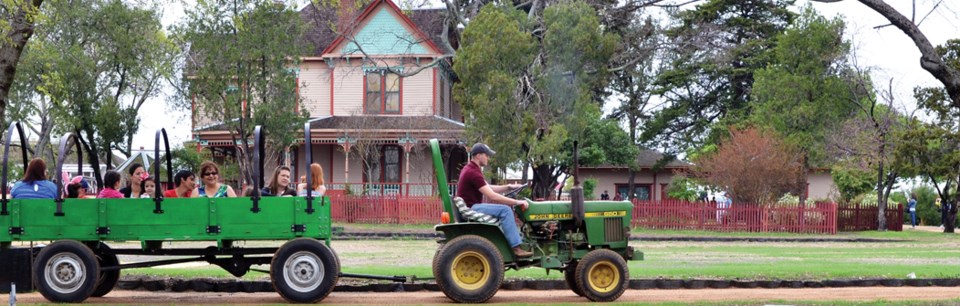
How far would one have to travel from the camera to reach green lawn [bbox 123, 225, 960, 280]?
18875mm

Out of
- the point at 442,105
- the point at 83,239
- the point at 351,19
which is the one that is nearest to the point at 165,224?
the point at 83,239

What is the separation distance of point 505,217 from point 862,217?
109 ft

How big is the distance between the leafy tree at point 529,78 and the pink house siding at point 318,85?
9.72m

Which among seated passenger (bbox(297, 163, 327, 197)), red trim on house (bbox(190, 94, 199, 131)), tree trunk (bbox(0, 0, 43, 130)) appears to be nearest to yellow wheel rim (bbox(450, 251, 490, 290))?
seated passenger (bbox(297, 163, 327, 197))

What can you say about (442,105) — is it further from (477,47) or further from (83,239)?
(83,239)

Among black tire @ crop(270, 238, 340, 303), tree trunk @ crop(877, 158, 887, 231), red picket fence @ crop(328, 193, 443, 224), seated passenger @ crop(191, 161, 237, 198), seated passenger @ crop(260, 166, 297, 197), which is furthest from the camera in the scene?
tree trunk @ crop(877, 158, 887, 231)

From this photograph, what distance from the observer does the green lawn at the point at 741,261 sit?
1888 cm

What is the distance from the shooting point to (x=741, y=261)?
2377 centimetres

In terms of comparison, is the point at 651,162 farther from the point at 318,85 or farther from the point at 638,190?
the point at 318,85

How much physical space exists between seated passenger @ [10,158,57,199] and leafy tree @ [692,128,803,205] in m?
31.7

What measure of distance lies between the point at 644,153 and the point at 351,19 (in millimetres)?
22718

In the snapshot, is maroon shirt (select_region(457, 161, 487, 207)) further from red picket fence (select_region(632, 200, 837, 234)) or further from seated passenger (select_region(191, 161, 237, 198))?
red picket fence (select_region(632, 200, 837, 234))

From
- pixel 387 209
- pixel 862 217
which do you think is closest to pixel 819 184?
pixel 862 217

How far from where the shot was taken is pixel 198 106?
3847 centimetres
